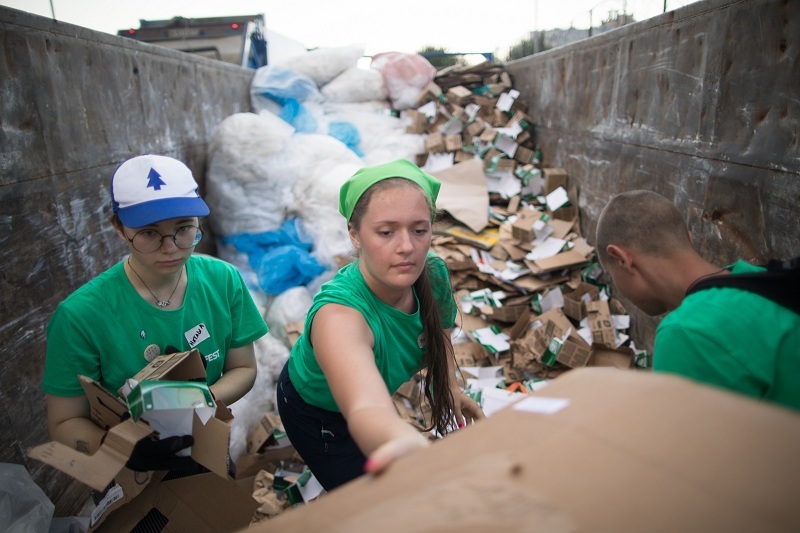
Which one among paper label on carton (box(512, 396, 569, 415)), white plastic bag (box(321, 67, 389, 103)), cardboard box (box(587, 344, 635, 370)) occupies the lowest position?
cardboard box (box(587, 344, 635, 370))

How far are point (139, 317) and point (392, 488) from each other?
137 cm

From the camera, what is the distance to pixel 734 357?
1.12 metres

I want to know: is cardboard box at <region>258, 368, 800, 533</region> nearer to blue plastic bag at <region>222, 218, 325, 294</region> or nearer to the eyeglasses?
the eyeglasses

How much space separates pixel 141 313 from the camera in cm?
168

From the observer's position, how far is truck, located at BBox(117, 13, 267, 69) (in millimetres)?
7375

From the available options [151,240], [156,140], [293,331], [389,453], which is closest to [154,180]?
[151,240]

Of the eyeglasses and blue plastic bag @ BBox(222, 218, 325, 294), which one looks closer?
the eyeglasses

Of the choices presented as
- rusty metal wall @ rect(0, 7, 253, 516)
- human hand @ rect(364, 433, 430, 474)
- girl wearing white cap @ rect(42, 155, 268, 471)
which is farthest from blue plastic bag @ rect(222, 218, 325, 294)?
human hand @ rect(364, 433, 430, 474)

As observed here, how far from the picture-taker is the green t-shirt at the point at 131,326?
1533 millimetres

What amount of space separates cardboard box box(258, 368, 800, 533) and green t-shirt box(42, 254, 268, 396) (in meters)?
1.20

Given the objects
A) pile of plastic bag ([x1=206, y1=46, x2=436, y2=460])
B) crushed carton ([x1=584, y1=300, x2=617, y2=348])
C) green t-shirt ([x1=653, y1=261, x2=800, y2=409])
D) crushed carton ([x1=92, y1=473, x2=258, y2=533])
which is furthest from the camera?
pile of plastic bag ([x1=206, y1=46, x2=436, y2=460])

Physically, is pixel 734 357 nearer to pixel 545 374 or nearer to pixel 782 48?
pixel 782 48

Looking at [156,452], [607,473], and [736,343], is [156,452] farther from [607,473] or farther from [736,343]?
[736,343]

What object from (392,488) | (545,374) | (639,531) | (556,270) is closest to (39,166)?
(392,488)
